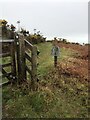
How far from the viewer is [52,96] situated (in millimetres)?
10789

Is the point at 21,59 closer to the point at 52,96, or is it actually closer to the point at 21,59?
the point at 21,59

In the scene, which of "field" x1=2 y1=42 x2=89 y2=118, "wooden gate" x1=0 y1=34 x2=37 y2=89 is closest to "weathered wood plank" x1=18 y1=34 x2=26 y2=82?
"wooden gate" x1=0 y1=34 x2=37 y2=89

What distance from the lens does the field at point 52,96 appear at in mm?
10133

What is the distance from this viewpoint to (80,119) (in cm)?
998

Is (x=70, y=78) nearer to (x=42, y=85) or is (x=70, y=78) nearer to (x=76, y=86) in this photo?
(x=76, y=86)

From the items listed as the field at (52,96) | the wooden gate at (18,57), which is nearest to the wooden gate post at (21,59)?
the wooden gate at (18,57)

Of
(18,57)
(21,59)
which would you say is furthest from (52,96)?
(18,57)

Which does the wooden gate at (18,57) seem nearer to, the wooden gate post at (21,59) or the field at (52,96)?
the wooden gate post at (21,59)

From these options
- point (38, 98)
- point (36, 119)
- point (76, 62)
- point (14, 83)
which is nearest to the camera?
point (36, 119)

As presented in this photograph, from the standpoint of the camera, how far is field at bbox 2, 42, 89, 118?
10133 millimetres

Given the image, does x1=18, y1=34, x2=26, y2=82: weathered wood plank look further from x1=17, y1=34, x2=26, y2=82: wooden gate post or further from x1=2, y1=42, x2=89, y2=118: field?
x1=2, y1=42, x2=89, y2=118: field

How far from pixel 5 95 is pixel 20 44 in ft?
5.81

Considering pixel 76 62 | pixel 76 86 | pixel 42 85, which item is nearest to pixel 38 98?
pixel 42 85

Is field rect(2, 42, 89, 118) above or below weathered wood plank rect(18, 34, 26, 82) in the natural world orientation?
below
